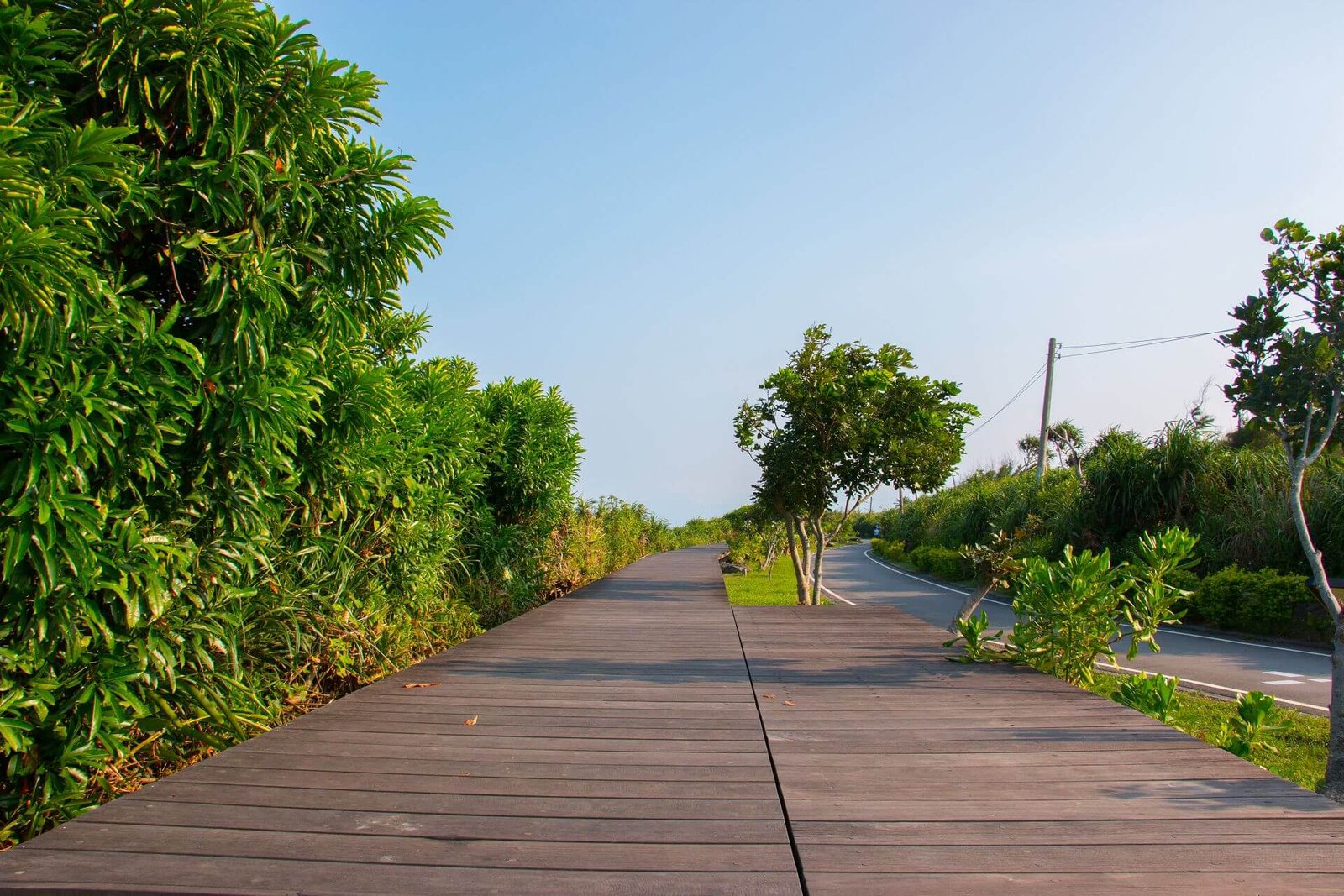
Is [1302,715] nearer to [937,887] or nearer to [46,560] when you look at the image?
[937,887]

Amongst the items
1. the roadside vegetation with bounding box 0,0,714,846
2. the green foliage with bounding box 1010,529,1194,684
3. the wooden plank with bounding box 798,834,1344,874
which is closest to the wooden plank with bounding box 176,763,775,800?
the roadside vegetation with bounding box 0,0,714,846

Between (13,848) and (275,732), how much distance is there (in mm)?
1283

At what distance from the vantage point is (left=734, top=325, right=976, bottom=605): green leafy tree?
37.0 ft

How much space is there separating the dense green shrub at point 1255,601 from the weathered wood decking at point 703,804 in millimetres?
10099

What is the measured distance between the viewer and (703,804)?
2795 mm

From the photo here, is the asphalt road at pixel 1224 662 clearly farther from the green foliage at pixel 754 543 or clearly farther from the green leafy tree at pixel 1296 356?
the green foliage at pixel 754 543

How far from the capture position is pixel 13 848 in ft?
7.75

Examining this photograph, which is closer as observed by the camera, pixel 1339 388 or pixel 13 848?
pixel 13 848

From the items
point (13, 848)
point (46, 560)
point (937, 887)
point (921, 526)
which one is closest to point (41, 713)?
point (13, 848)

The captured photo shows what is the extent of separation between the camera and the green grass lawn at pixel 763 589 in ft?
48.0

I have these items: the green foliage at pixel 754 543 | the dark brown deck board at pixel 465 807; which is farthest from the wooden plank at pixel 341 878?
the green foliage at pixel 754 543

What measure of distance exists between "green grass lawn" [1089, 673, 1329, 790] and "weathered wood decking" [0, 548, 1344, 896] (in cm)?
184

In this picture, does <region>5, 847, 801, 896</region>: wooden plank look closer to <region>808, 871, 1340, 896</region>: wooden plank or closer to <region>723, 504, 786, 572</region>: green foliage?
<region>808, 871, 1340, 896</region>: wooden plank

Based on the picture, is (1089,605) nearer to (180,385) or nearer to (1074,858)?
(1074,858)
